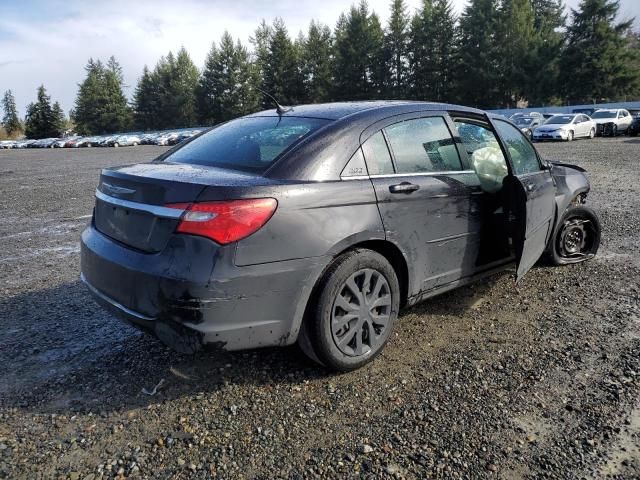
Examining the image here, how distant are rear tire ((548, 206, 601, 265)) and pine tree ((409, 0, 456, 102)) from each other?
189 feet

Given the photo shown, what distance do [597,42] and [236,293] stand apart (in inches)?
2199

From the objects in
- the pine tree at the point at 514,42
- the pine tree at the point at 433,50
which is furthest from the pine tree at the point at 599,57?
the pine tree at the point at 433,50

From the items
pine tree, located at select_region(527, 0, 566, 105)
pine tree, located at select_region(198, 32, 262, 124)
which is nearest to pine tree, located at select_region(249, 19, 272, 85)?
pine tree, located at select_region(198, 32, 262, 124)

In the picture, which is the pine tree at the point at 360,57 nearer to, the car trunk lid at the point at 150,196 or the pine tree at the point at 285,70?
the pine tree at the point at 285,70

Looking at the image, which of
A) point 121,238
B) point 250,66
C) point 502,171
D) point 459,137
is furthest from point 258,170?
point 250,66

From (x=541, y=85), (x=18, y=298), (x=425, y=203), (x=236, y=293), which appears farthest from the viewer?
(x=541, y=85)

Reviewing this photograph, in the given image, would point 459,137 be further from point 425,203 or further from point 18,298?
point 18,298

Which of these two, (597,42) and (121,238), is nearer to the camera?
(121,238)

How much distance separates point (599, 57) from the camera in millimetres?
47312

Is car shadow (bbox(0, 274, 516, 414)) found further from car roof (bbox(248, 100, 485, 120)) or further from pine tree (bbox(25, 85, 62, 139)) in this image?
pine tree (bbox(25, 85, 62, 139))

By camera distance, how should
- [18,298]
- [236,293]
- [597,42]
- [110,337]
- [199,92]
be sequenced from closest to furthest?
1. [236,293]
2. [110,337]
3. [18,298]
4. [597,42]
5. [199,92]

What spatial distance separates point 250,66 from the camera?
243ft

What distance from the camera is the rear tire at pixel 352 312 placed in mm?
2926

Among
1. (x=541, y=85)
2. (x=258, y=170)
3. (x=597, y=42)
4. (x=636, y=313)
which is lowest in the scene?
(x=636, y=313)
